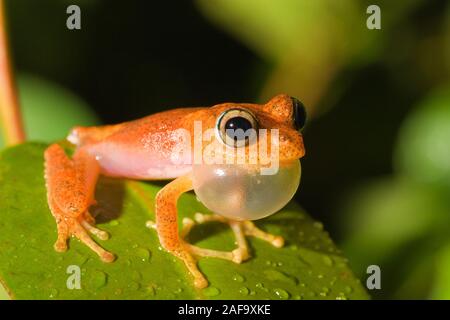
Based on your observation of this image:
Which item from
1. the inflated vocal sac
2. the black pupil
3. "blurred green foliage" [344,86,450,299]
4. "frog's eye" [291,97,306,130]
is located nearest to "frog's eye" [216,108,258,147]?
the black pupil

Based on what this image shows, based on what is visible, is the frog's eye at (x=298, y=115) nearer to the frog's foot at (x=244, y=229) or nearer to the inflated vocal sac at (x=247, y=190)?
the inflated vocal sac at (x=247, y=190)

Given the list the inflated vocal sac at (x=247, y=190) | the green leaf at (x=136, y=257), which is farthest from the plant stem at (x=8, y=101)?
the inflated vocal sac at (x=247, y=190)

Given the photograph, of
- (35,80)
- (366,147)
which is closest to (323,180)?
(366,147)

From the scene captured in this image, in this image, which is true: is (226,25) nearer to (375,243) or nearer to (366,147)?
(366,147)

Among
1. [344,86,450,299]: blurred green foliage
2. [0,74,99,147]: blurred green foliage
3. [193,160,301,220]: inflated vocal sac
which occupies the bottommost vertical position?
[344,86,450,299]: blurred green foliage

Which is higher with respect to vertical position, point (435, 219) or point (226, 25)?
point (226, 25)

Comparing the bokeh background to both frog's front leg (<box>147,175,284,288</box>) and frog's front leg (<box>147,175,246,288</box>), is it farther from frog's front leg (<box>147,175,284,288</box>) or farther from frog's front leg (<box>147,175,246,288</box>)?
frog's front leg (<box>147,175,246,288</box>)
